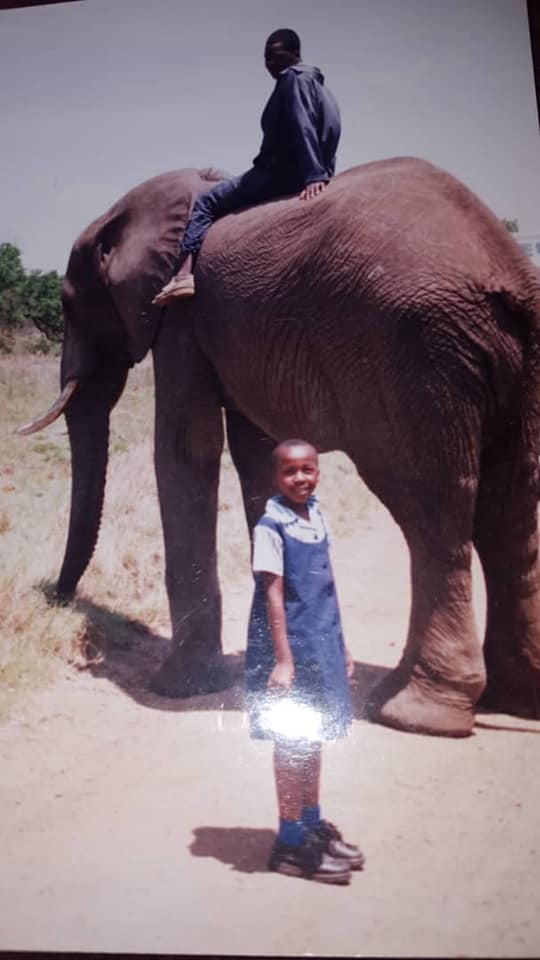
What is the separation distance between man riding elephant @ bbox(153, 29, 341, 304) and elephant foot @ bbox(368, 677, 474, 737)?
3.98 feet

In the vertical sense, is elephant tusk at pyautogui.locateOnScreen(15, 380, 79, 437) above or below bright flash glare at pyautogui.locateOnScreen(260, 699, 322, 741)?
above

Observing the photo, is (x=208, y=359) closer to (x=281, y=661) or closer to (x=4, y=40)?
(x=281, y=661)

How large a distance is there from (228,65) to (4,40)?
2.48ft

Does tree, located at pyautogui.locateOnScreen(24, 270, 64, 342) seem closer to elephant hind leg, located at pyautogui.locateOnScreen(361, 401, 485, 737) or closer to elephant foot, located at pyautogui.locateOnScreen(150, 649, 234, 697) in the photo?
elephant foot, located at pyautogui.locateOnScreen(150, 649, 234, 697)

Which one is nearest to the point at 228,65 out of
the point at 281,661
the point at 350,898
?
the point at 281,661

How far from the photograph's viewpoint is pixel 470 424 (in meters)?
2.54

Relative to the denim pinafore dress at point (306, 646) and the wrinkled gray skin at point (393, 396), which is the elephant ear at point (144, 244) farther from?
the denim pinafore dress at point (306, 646)

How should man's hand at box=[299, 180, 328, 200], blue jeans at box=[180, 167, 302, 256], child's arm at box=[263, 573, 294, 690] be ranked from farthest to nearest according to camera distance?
blue jeans at box=[180, 167, 302, 256], man's hand at box=[299, 180, 328, 200], child's arm at box=[263, 573, 294, 690]

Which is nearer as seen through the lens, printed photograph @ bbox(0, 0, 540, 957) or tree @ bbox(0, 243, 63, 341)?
printed photograph @ bbox(0, 0, 540, 957)

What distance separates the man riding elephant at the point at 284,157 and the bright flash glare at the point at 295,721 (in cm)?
114

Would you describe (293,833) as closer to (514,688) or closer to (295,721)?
(295,721)

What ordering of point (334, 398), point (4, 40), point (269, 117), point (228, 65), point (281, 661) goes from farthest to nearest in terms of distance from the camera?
point (4, 40), point (228, 65), point (269, 117), point (334, 398), point (281, 661)

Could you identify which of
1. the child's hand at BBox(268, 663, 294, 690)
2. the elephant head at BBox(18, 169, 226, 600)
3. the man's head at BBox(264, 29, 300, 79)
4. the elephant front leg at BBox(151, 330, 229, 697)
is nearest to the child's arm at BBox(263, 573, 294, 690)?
the child's hand at BBox(268, 663, 294, 690)

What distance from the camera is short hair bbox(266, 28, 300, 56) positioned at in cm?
299
